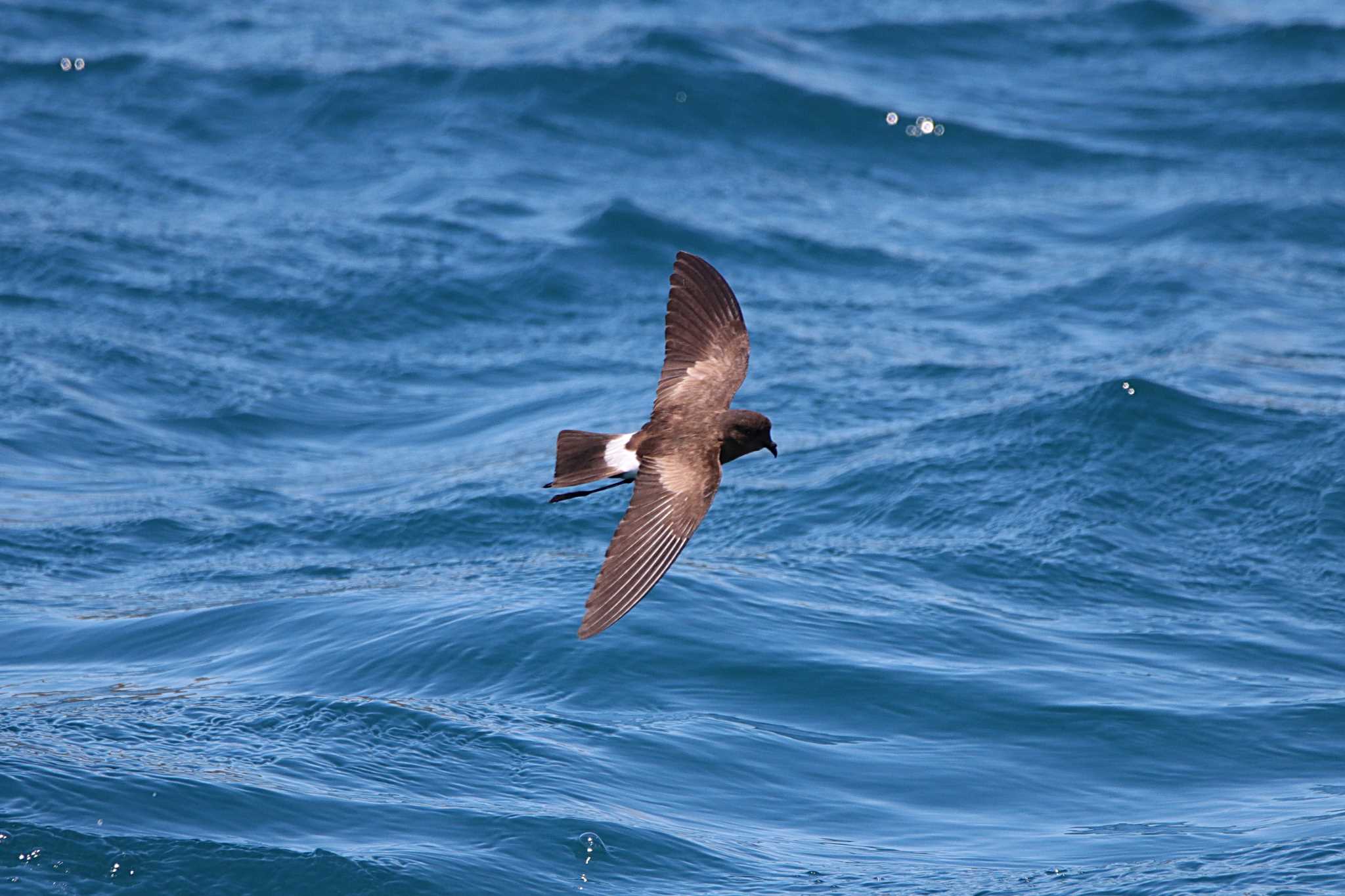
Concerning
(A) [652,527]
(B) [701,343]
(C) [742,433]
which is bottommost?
(A) [652,527]

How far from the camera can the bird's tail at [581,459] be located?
572 cm

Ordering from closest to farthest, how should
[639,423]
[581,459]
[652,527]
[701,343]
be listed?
[652,527]
[581,459]
[701,343]
[639,423]

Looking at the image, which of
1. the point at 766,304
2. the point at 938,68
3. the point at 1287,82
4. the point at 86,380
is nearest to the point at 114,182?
the point at 86,380

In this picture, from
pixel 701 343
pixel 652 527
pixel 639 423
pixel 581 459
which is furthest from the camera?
pixel 639 423

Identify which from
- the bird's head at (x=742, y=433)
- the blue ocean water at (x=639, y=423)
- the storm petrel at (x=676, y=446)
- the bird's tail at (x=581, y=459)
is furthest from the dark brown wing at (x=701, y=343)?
the blue ocean water at (x=639, y=423)

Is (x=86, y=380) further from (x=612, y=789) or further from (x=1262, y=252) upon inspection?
(x=1262, y=252)

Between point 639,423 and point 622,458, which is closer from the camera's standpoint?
point 622,458

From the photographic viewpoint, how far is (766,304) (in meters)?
13.1

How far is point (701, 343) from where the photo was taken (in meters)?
6.45

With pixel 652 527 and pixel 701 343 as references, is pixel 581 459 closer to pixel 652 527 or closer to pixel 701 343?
pixel 652 527

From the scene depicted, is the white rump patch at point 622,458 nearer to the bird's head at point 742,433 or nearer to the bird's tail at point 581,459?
the bird's tail at point 581,459

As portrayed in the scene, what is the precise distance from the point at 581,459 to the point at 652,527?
60cm

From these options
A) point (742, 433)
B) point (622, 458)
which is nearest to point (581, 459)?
point (622, 458)

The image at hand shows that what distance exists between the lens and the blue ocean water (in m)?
6.99
